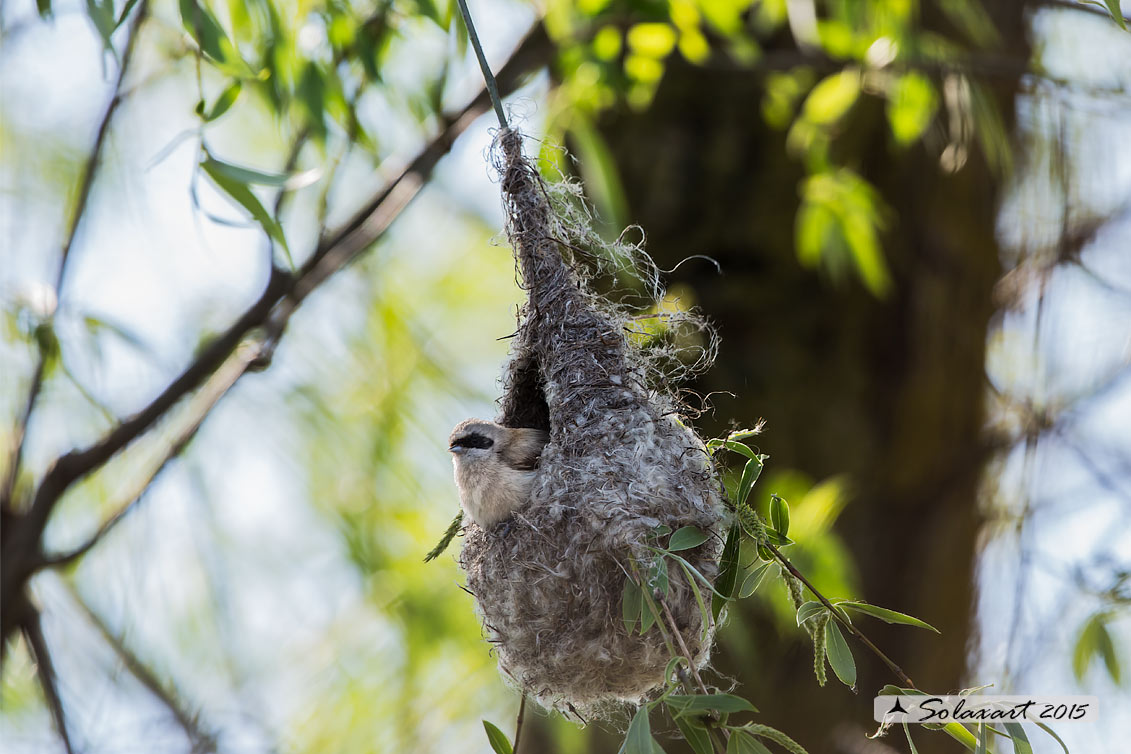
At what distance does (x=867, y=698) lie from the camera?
486 centimetres

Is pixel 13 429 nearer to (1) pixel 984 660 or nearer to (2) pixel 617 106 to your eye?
(2) pixel 617 106

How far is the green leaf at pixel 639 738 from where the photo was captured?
1.68 m

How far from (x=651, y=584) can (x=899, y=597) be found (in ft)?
11.5

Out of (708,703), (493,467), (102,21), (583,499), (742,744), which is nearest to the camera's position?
(708,703)

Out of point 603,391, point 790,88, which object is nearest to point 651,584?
point 603,391

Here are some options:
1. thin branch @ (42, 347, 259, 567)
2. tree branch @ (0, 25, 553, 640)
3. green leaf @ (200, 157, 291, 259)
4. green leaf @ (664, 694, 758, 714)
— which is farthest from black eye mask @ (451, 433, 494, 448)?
green leaf @ (664, 694, 758, 714)

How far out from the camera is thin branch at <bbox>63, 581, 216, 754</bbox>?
12.6 ft

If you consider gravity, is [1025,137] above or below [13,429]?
below

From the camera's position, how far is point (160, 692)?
394cm

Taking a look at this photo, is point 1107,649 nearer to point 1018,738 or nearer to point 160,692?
point 1018,738

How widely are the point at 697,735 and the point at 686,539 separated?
0.36 meters

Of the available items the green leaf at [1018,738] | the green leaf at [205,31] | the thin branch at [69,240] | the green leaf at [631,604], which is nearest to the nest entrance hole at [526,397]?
the green leaf at [631,604]

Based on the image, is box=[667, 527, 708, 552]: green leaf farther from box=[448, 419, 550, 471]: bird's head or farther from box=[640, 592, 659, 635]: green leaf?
box=[448, 419, 550, 471]: bird's head

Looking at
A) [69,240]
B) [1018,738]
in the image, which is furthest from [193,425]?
[1018,738]
